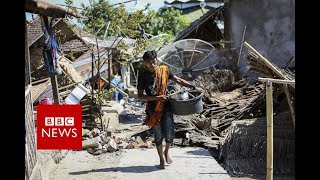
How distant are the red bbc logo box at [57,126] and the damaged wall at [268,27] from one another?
8.35m

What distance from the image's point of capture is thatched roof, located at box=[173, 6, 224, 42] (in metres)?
14.2

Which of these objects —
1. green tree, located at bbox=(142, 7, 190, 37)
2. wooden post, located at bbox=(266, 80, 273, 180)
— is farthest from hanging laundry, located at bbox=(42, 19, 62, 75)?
green tree, located at bbox=(142, 7, 190, 37)

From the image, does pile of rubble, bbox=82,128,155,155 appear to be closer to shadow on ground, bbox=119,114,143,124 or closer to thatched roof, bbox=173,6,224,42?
shadow on ground, bbox=119,114,143,124

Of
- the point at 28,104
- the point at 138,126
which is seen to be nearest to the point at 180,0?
the point at 138,126

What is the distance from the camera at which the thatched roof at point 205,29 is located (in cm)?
1425

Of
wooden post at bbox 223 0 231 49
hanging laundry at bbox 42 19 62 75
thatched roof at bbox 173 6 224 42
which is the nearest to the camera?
hanging laundry at bbox 42 19 62 75

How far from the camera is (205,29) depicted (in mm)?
15695

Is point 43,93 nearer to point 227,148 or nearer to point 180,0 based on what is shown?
point 227,148

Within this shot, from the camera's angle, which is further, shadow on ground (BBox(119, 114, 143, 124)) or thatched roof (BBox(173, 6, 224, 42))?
thatched roof (BBox(173, 6, 224, 42))

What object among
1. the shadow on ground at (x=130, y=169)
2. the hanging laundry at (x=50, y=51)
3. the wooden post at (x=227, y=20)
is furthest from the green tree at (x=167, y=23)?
the shadow on ground at (x=130, y=169)

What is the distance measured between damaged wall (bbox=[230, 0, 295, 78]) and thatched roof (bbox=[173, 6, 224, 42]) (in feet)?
3.12

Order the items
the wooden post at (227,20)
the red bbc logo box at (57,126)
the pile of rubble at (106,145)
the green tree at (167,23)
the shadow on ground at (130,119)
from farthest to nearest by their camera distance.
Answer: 1. the green tree at (167,23)
2. the wooden post at (227,20)
3. the shadow on ground at (130,119)
4. the pile of rubble at (106,145)
5. the red bbc logo box at (57,126)

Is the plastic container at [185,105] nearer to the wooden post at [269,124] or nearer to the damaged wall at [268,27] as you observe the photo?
the wooden post at [269,124]

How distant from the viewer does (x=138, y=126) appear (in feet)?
36.2
